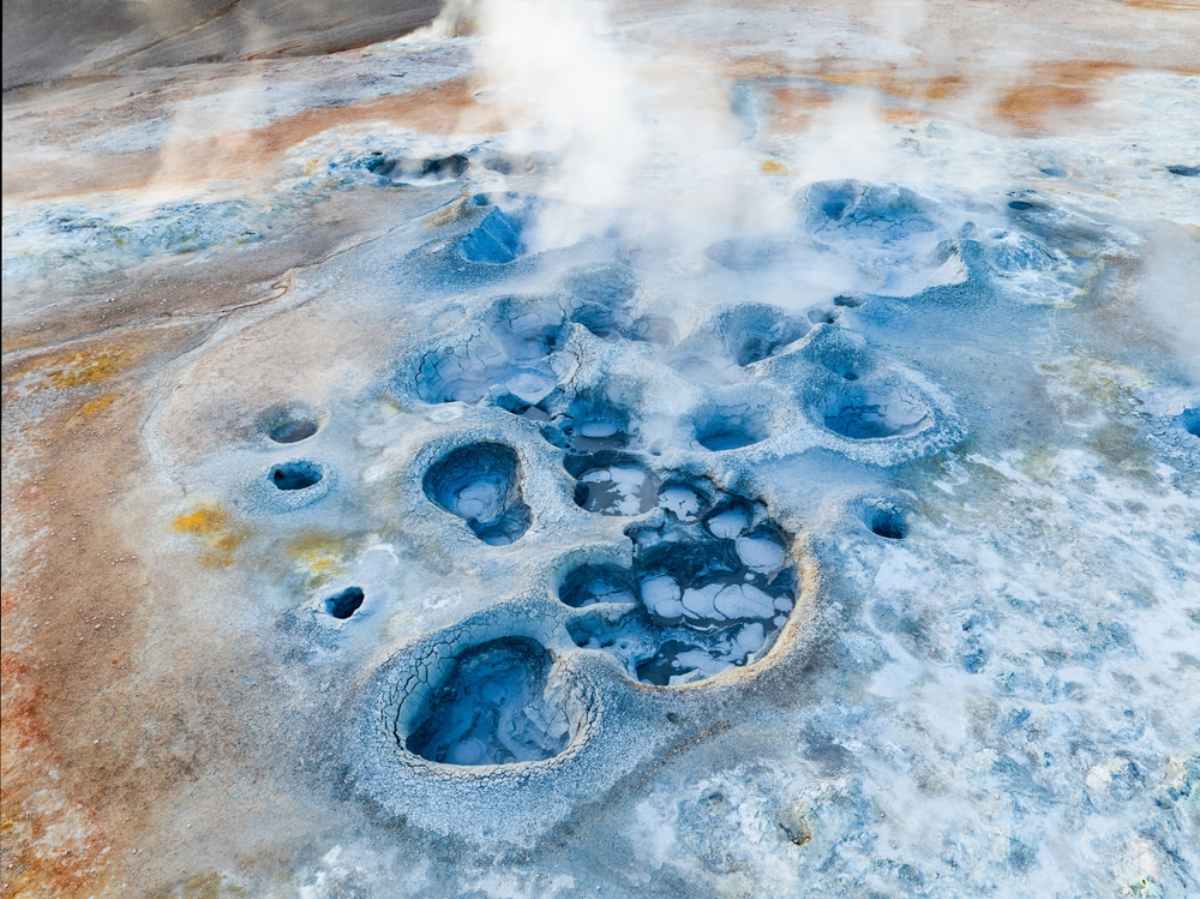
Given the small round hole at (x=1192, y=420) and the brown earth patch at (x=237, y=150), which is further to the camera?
the brown earth patch at (x=237, y=150)

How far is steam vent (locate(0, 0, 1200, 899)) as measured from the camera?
17.3ft

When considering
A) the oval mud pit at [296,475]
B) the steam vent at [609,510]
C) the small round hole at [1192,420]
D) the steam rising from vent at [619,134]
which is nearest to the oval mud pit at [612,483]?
the steam vent at [609,510]

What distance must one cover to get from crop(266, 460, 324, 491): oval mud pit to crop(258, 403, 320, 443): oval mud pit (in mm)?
543

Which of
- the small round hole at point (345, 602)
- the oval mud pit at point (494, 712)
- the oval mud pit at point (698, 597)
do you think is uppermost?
the small round hole at point (345, 602)

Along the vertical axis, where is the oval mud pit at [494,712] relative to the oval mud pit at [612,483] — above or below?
above

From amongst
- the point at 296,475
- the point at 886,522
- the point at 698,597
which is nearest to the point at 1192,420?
the point at 886,522

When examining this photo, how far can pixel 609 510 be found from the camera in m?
7.86

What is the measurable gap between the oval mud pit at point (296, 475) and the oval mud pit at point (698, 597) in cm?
265

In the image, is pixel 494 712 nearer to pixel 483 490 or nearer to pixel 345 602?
pixel 345 602

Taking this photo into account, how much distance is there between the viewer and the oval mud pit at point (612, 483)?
25.9 ft

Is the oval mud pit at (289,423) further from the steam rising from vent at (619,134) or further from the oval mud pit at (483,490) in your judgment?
the steam rising from vent at (619,134)

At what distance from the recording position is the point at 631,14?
71.3 ft

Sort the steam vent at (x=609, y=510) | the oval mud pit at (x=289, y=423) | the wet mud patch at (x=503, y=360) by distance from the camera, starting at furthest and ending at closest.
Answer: the wet mud patch at (x=503, y=360)
the oval mud pit at (x=289, y=423)
the steam vent at (x=609, y=510)

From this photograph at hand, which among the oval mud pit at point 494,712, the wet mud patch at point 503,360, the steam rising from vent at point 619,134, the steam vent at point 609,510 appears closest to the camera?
the steam vent at point 609,510
